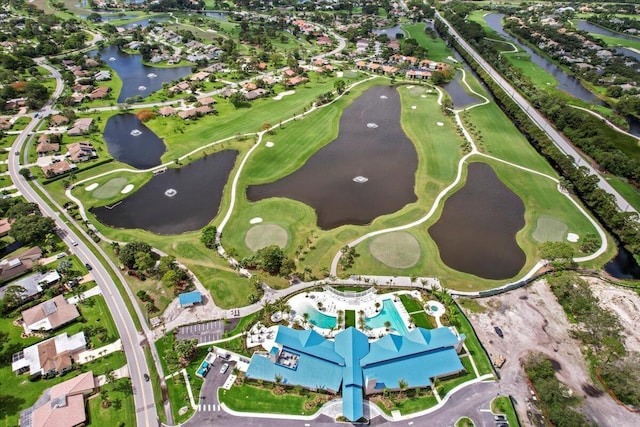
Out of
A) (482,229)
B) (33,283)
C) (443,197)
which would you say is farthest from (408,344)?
(33,283)

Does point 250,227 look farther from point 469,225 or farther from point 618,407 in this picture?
point 618,407

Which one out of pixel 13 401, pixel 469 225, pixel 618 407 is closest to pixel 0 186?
pixel 13 401

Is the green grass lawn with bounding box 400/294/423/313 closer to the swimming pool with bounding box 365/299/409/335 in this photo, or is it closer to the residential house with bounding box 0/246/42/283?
the swimming pool with bounding box 365/299/409/335

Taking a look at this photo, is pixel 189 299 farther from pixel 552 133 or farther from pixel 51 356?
pixel 552 133

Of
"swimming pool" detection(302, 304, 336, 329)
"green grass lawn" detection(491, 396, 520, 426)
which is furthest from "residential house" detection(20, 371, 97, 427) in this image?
"green grass lawn" detection(491, 396, 520, 426)

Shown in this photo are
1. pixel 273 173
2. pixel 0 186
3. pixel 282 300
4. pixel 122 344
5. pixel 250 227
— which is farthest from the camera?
pixel 273 173

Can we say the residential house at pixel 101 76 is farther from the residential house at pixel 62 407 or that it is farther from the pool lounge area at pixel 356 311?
the pool lounge area at pixel 356 311

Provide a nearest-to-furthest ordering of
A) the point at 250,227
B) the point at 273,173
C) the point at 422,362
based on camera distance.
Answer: the point at 422,362, the point at 250,227, the point at 273,173
